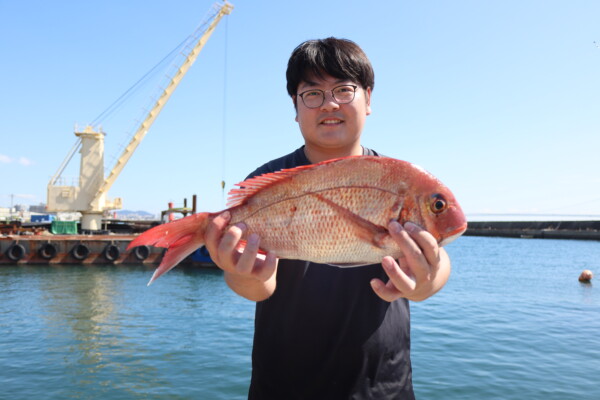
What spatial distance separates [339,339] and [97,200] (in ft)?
124

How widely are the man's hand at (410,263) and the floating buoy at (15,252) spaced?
2887 centimetres

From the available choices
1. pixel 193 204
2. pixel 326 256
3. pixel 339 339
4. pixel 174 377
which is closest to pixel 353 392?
pixel 339 339

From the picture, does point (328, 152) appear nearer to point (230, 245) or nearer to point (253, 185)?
point (253, 185)

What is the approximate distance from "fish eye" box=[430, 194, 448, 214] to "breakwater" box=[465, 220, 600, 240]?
60.3 metres

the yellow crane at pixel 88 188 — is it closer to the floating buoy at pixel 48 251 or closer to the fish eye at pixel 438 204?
the floating buoy at pixel 48 251

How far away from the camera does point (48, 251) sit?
83.9ft

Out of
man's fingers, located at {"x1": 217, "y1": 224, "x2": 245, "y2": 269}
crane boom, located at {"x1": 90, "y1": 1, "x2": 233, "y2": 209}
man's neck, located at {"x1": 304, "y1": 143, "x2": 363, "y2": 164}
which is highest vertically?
crane boom, located at {"x1": 90, "y1": 1, "x2": 233, "y2": 209}

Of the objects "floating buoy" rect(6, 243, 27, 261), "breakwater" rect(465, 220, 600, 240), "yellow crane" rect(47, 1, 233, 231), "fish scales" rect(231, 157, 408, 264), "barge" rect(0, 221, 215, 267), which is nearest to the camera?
"fish scales" rect(231, 157, 408, 264)

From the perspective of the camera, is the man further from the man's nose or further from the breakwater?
the breakwater

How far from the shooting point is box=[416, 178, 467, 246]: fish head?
195 cm

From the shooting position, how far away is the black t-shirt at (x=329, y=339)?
228cm

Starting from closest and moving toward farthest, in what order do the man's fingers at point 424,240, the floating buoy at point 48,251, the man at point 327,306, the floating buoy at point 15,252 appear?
1. the man's fingers at point 424,240
2. the man at point 327,306
3. the floating buoy at point 15,252
4. the floating buoy at point 48,251

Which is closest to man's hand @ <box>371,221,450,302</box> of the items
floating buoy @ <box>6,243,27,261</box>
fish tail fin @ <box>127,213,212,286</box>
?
fish tail fin @ <box>127,213,212,286</box>

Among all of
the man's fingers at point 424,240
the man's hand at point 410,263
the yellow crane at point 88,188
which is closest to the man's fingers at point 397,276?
the man's hand at point 410,263
